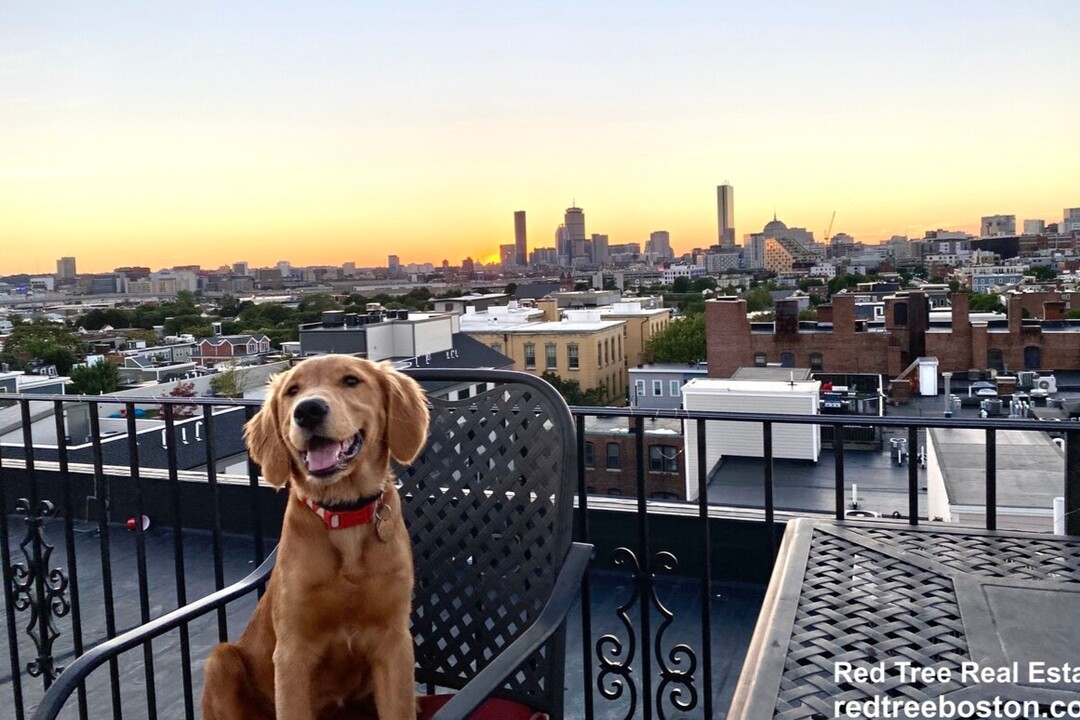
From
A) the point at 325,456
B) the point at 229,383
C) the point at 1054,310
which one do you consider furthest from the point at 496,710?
the point at 1054,310

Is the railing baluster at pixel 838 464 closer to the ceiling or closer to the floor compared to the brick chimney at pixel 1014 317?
closer to the ceiling

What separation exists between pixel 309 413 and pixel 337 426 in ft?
0.17

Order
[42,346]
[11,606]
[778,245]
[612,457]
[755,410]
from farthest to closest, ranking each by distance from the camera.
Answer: [778,245] → [42,346] → [612,457] → [755,410] → [11,606]

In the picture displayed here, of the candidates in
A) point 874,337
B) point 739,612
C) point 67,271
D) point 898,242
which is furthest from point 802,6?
point 898,242

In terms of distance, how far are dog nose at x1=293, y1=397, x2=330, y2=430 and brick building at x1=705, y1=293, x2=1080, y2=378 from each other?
108 feet

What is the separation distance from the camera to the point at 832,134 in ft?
161

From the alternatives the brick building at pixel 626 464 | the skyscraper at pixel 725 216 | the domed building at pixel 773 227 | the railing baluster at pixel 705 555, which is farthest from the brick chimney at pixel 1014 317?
the domed building at pixel 773 227

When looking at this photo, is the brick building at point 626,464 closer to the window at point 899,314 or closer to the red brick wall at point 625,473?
the red brick wall at point 625,473

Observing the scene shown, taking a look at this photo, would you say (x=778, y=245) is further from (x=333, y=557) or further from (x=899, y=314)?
(x=333, y=557)

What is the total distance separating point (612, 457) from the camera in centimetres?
2242

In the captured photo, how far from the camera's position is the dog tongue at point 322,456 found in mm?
1428

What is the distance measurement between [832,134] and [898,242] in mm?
99591

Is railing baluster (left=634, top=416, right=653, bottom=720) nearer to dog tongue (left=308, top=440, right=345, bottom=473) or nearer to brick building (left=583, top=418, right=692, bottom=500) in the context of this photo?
dog tongue (left=308, top=440, right=345, bottom=473)

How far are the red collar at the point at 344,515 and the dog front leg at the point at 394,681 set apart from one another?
23 centimetres
